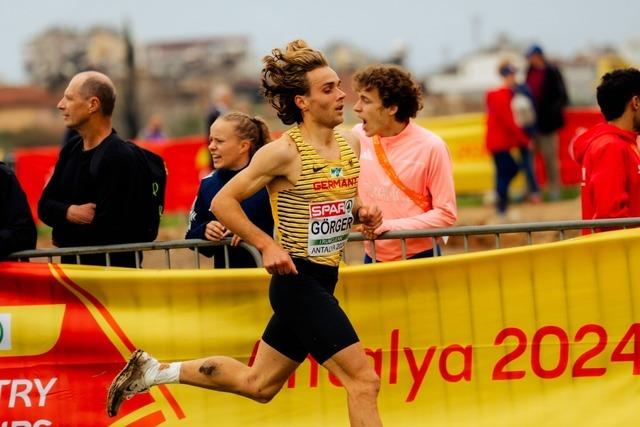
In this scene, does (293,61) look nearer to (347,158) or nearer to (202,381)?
(347,158)

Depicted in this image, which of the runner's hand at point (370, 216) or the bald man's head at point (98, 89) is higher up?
the bald man's head at point (98, 89)

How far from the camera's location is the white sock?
681 cm

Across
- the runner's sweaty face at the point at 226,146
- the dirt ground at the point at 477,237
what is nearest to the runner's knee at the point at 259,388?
the runner's sweaty face at the point at 226,146

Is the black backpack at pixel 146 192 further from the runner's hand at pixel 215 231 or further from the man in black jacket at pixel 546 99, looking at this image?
the man in black jacket at pixel 546 99

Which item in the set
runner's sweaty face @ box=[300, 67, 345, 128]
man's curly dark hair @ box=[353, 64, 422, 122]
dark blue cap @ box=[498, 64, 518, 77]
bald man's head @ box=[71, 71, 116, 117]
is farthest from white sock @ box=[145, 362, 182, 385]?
dark blue cap @ box=[498, 64, 518, 77]

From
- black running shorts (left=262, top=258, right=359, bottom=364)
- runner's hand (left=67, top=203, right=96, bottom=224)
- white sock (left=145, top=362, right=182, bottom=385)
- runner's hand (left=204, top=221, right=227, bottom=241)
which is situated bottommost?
white sock (left=145, top=362, right=182, bottom=385)

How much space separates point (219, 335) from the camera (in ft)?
24.3

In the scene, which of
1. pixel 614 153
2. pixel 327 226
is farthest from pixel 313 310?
pixel 614 153

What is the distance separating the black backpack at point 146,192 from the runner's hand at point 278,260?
5.41 feet

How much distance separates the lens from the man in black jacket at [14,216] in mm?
7605

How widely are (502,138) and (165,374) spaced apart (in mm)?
11030

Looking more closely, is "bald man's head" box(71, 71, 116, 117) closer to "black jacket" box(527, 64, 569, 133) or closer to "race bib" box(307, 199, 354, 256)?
"race bib" box(307, 199, 354, 256)

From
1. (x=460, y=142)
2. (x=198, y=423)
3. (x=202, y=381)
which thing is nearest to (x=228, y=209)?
(x=202, y=381)

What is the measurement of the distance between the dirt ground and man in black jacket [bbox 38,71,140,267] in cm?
600
